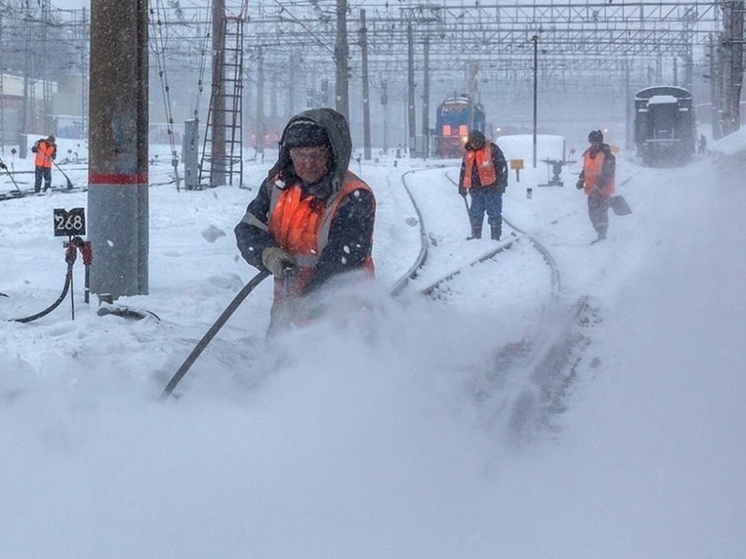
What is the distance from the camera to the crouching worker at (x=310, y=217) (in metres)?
4.86

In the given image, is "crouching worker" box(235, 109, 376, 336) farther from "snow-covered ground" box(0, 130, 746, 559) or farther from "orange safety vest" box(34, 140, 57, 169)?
"orange safety vest" box(34, 140, 57, 169)

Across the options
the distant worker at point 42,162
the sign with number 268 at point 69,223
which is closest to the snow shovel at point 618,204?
the sign with number 268 at point 69,223

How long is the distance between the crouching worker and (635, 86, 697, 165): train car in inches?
1564

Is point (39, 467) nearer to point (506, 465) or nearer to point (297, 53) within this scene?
point (506, 465)

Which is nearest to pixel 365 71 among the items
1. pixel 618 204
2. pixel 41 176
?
pixel 41 176

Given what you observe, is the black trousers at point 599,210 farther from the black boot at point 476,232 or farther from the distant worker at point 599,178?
the black boot at point 476,232

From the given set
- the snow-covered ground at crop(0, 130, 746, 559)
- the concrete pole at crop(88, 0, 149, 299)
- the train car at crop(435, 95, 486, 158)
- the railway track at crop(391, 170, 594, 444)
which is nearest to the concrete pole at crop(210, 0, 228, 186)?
the railway track at crop(391, 170, 594, 444)

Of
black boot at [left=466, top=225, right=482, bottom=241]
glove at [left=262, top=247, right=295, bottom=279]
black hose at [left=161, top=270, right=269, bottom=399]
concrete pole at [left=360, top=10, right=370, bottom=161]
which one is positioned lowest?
black hose at [left=161, top=270, right=269, bottom=399]

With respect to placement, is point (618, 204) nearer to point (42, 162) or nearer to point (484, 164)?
point (484, 164)

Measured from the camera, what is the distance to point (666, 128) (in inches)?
1725

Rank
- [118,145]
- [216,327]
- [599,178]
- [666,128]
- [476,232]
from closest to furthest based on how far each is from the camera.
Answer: [216,327] < [118,145] < [599,178] < [476,232] < [666,128]

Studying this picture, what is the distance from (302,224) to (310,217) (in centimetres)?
6

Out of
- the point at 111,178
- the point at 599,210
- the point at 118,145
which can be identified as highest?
the point at 118,145

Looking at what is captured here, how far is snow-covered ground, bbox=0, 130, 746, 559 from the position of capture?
164 inches
